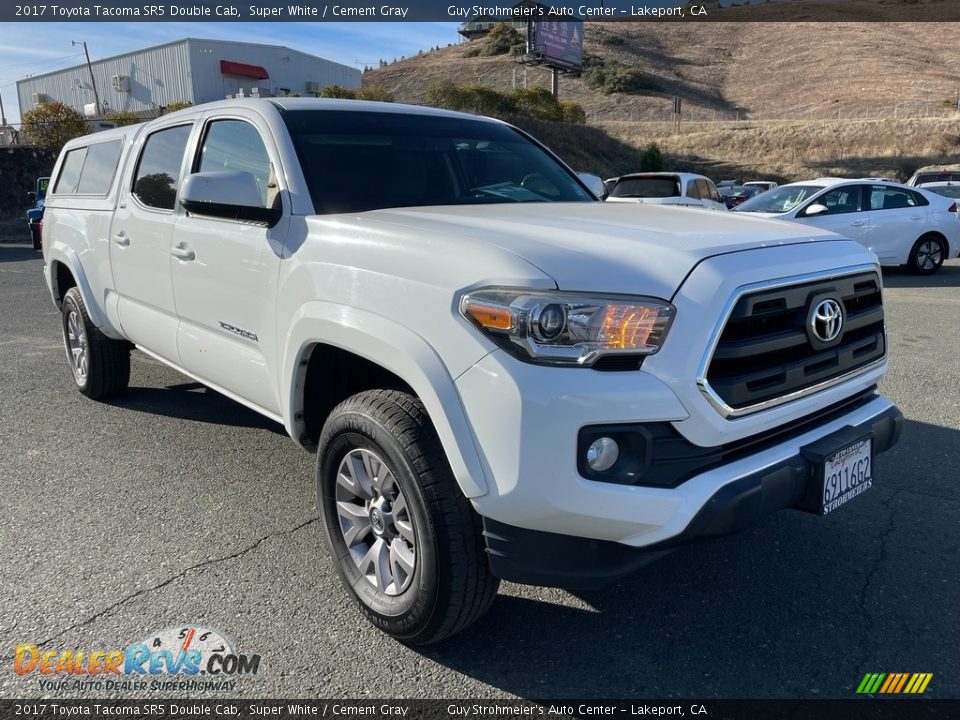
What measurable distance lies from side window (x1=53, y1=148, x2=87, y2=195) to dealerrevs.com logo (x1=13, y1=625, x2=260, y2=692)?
406 cm

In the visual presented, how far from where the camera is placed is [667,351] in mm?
2189

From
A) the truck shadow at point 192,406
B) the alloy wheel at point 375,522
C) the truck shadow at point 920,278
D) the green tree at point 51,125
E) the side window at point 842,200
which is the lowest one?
the truck shadow at point 192,406

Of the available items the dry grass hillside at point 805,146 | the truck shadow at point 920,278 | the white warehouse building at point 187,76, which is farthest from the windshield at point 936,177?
the white warehouse building at point 187,76

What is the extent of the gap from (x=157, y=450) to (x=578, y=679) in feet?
10.1

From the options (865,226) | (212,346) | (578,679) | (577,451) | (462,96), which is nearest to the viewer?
(577,451)

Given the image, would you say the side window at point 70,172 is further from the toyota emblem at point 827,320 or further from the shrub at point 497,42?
the shrub at point 497,42

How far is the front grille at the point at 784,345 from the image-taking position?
7.57 feet

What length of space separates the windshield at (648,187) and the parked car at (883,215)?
78.0 inches

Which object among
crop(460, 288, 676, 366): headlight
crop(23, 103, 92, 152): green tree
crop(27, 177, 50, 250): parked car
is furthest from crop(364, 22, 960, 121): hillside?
crop(460, 288, 676, 366): headlight

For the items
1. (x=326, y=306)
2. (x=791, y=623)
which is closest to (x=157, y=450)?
(x=326, y=306)

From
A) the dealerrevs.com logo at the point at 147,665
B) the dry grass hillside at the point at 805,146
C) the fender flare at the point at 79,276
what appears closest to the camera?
the dealerrevs.com logo at the point at 147,665

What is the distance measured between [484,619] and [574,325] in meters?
1.27

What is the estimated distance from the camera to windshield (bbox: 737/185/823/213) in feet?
36.7

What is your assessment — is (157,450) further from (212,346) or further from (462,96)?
(462,96)
